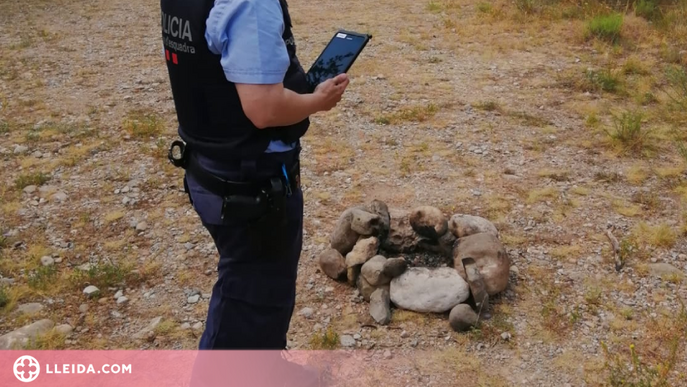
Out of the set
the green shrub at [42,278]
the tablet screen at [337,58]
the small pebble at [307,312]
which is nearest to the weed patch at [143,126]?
the green shrub at [42,278]

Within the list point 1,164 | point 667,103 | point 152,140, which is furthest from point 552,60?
point 1,164

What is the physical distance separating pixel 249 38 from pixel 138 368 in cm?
179

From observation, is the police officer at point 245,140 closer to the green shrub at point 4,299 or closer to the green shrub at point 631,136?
the green shrub at point 4,299

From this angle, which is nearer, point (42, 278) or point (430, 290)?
point (430, 290)

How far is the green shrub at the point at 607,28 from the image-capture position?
22.4ft

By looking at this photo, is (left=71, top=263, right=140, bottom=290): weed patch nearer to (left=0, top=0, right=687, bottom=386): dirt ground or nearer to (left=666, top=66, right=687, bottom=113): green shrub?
(left=0, top=0, right=687, bottom=386): dirt ground

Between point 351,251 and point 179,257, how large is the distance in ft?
3.24

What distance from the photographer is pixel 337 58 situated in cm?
226

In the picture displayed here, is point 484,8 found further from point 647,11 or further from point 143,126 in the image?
point 143,126

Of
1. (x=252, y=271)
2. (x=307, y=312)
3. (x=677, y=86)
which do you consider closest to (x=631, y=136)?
(x=677, y=86)

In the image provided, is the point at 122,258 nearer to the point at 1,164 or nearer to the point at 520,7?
the point at 1,164

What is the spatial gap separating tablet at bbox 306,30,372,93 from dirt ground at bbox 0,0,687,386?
136 centimetres

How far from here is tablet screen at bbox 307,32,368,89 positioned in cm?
Answer: 222
